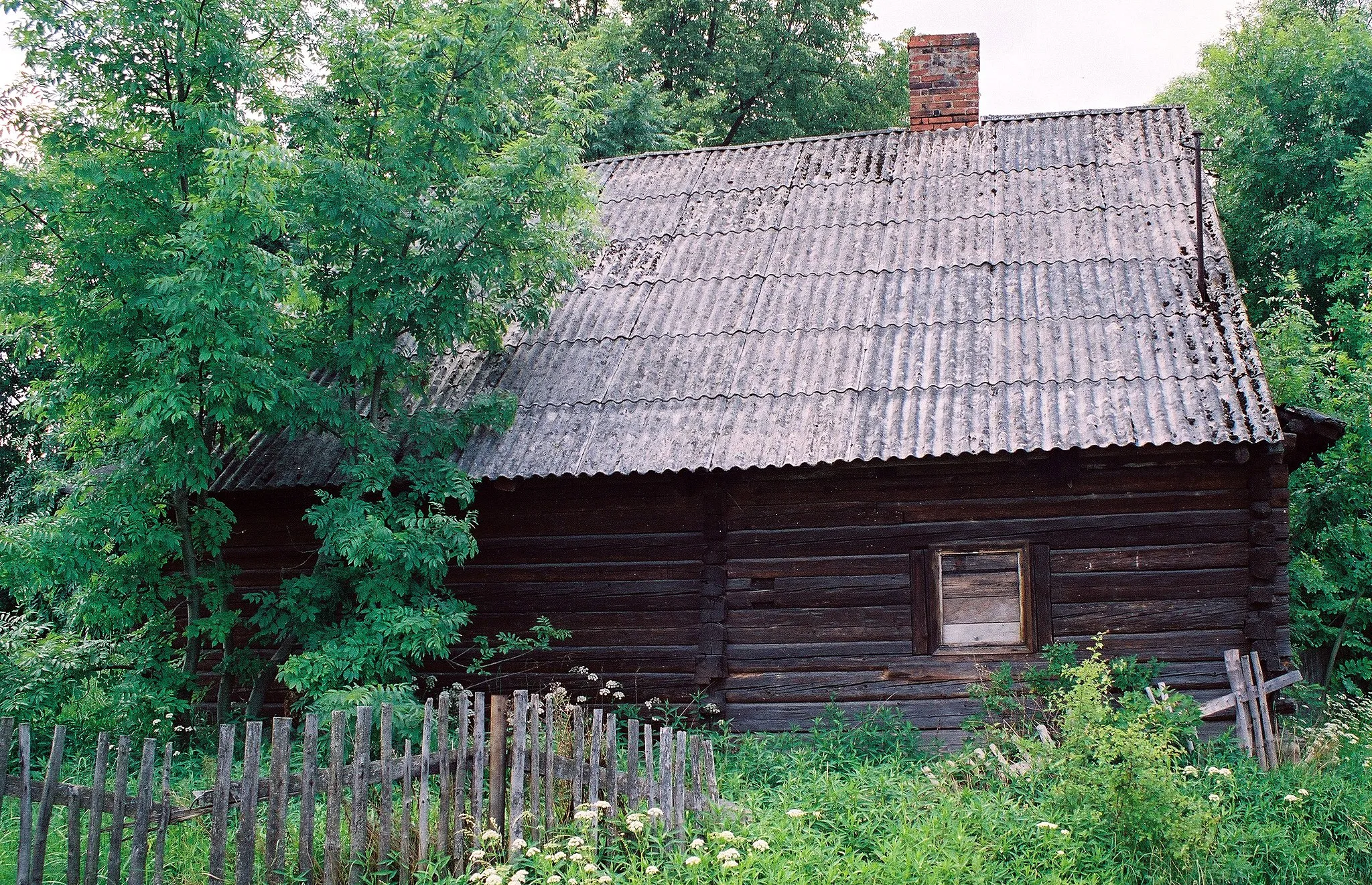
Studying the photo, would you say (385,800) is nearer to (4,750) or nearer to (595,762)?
(595,762)

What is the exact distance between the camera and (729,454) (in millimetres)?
7977

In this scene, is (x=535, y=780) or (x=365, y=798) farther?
(x=535, y=780)

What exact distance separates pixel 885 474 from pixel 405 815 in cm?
465

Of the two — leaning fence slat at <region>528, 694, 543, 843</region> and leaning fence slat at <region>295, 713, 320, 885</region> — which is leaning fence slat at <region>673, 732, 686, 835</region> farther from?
leaning fence slat at <region>295, 713, 320, 885</region>

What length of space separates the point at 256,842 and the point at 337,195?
13.8ft

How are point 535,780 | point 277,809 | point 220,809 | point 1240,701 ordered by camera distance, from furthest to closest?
point 1240,701 < point 535,780 < point 277,809 < point 220,809

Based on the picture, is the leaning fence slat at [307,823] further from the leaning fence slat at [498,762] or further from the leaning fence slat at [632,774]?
the leaning fence slat at [632,774]

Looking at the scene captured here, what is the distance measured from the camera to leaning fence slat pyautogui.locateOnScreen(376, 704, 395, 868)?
192 inches

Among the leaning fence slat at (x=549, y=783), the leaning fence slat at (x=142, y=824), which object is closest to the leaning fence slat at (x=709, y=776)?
the leaning fence slat at (x=549, y=783)

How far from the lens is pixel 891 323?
9148 millimetres

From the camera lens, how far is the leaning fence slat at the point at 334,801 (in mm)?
4801

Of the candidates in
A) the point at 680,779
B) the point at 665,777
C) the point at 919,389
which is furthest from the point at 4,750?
the point at 919,389

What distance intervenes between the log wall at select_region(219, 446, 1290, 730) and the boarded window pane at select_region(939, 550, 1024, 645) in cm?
18

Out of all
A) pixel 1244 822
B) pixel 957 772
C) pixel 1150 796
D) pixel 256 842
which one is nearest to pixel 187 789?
pixel 256 842
